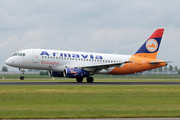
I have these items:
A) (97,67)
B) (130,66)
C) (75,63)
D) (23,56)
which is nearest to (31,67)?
(23,56)

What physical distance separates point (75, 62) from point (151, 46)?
1453 centimetres

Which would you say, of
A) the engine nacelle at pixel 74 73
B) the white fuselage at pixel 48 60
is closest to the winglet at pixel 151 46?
the white fuselage at pixel 48 60

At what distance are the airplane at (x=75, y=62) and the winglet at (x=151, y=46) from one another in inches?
36.3

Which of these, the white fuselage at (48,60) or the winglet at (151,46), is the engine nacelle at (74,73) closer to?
the white fuselage at (48,60)

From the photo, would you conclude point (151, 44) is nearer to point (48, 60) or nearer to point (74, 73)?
point (74, 73)

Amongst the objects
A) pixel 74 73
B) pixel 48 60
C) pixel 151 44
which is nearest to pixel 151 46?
pixel 151 44

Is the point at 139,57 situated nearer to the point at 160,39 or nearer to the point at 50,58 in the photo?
the point at 160,39

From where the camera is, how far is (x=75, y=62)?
3944cm

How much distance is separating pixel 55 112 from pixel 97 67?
→ 26.0 meters

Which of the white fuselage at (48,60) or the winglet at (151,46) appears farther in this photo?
the winglet at (151,46)

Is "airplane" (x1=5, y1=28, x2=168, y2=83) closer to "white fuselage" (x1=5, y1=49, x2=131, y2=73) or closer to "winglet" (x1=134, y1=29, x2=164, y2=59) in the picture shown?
"white fuselage" (x1=5, y1=49, x2=131, y2=73)

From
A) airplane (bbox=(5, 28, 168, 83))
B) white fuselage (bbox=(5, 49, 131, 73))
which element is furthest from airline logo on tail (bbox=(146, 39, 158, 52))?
white fuselage (bbox=(5, 49, 131, 73))

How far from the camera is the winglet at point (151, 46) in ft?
147

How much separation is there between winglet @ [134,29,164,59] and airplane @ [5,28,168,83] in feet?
3.03
